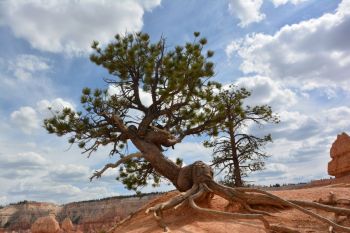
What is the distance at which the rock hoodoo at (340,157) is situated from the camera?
84.1 ft

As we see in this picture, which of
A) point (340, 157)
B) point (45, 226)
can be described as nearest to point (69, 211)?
point (45, 226)

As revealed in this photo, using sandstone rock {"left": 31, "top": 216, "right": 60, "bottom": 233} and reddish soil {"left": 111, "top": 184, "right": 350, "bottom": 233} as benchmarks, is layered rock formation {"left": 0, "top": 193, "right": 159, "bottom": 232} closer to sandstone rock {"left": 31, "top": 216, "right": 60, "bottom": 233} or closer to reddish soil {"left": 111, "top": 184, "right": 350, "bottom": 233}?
sandstone rock {"left": 31, "top": 216, "right": 60, "bottom": 233}

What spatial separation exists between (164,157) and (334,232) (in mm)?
5674

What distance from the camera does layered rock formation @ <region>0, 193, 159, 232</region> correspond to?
3280 inches

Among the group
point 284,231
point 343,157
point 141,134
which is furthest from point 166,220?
point 343,157

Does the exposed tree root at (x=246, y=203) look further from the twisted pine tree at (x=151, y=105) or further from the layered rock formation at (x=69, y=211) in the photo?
the layered rock formation at (x=69, y=211)

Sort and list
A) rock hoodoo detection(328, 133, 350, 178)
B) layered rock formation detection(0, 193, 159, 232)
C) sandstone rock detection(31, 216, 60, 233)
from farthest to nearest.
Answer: layered rock formation detection(0, 193, 159, 232)
sandstone rock detection(31, 216, 60, 233)
rock hoodoo detection(328, 133, 350, 178)

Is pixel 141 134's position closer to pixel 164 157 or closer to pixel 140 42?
pixel 164 157

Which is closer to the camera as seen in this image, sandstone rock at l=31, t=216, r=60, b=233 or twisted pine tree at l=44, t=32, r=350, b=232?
twisted pine tree at l=44, t=32, r=350, b=232

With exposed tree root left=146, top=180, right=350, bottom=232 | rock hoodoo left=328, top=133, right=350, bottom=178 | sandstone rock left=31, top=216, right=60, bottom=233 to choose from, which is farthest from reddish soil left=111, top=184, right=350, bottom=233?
sandstone rock left=31, top=216, right=60, bottom=233

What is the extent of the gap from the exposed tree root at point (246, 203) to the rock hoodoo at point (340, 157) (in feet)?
59.5

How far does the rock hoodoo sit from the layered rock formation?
57.5 meters

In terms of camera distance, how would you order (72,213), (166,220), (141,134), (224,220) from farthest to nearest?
(72,213)
(141,134)
(166,220)
(224,220)

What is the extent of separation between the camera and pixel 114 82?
14031 mm
